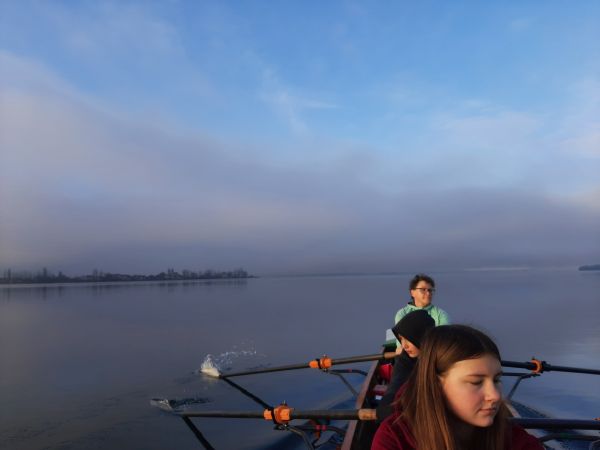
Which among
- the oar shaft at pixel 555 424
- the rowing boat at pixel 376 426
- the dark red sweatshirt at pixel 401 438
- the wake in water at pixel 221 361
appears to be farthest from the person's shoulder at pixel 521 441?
the wake in water at pixel 221 361

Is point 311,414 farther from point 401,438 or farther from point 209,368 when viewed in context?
point 209,368

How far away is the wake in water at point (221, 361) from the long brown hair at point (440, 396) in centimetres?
936

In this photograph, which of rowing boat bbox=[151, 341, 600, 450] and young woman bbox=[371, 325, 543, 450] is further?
rowing boat bbox=[151, 341, 600, 450]

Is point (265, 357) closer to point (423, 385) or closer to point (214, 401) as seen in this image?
point (214, 401)

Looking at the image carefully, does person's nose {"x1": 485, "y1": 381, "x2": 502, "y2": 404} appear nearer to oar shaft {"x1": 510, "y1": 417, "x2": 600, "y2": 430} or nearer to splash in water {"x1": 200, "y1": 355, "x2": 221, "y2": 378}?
oar shaft {"x1": 510, "y1": 417, "x2": 600, "y2": 430}

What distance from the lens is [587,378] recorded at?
32.4ft

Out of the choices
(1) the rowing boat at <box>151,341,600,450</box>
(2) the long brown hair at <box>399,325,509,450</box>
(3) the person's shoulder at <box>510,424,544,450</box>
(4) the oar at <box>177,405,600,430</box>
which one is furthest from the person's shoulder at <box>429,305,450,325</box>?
(2) the long brown hair at <box>399,325,509,450</box>

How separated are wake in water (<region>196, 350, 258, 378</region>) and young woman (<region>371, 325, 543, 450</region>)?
30.6 feet

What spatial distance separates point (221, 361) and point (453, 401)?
12076mm

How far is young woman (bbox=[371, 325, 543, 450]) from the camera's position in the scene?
155 centimetres

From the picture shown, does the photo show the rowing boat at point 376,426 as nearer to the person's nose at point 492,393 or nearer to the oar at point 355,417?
the oar at point 355,417

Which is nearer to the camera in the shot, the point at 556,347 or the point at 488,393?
the point at 488,393

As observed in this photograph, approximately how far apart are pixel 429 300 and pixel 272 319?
19.2 meters

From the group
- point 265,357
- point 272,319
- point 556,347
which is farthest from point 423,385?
point 272,319
